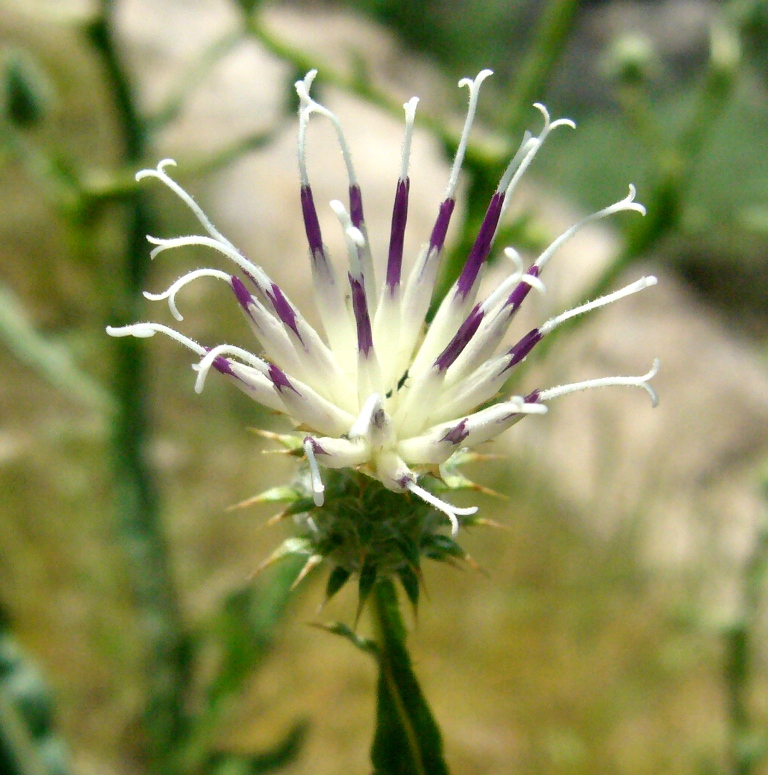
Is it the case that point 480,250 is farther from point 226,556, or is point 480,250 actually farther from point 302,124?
point 226,556

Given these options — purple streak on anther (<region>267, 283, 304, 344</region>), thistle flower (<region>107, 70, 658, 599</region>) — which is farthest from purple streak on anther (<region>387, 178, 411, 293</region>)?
purple streak on anther (<region>267, 283, 304, 344</region>)

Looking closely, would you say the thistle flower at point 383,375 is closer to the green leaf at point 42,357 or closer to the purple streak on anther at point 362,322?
the purple streak on anther at point 362,322

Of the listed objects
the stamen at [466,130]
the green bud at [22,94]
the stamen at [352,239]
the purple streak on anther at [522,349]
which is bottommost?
the purple streak on anther at [522,349]

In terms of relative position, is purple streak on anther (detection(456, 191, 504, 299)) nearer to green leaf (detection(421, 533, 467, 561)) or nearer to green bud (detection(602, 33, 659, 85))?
green leaf (detection(421, 533, 467, 561))

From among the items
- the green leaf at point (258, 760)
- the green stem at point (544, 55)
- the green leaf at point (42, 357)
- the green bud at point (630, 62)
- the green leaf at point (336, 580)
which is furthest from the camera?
the green bud at point (630, 62)

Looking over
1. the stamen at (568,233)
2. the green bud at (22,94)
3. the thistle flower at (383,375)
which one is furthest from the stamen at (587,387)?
→ the green bud at (22,94)

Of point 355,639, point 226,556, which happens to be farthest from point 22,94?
point 226,556

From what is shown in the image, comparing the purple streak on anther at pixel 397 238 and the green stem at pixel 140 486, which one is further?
the green stem at pixel 140 486
